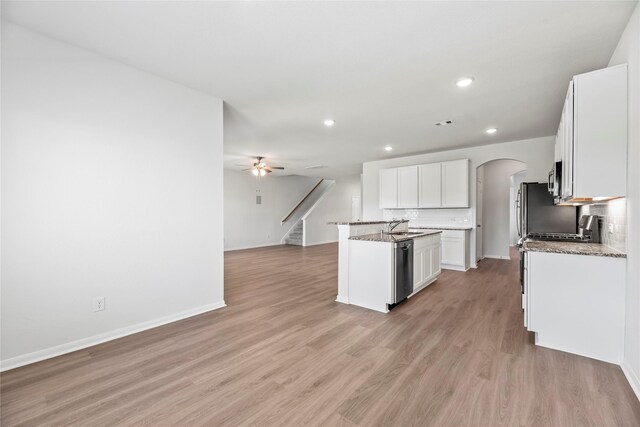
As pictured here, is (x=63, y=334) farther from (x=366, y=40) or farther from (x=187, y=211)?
(x=366, y=40)

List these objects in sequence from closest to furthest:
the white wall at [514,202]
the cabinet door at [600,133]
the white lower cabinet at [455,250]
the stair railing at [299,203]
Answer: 1. the cabinet door at [600,133]
2. the white lower cabinet at [455,250]
3. the white wall at [514,202]
4. the stair railing at [299,203]

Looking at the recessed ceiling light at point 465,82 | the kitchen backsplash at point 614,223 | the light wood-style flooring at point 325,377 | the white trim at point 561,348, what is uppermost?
the recessed ceiling light at point 465,82

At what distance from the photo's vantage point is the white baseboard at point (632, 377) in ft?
6.22

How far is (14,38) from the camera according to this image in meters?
2.22

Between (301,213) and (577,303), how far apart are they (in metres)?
9.84

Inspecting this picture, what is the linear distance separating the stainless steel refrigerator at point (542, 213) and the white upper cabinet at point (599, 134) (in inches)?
84.6

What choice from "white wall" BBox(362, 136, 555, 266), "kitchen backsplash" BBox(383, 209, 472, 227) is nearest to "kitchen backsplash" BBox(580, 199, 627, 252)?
"white wall" BBox(362, 136, 555, 266)

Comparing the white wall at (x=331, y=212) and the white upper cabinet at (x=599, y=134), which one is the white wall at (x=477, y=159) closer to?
the white wall at (x=331, y=212)

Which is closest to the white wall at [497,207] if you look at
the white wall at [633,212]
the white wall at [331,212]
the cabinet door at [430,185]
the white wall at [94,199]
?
the cabinet door at [430,185]

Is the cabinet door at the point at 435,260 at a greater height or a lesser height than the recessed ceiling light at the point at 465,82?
lesser

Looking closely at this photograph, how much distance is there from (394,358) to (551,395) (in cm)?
105

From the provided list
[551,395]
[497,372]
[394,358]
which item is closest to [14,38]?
[394,358]

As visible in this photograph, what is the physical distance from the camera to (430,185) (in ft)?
21.0

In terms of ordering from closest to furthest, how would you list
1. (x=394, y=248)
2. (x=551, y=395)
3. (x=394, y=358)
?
(x=551, y=395)
(x=394, y=358)
(x=394, y=248)
